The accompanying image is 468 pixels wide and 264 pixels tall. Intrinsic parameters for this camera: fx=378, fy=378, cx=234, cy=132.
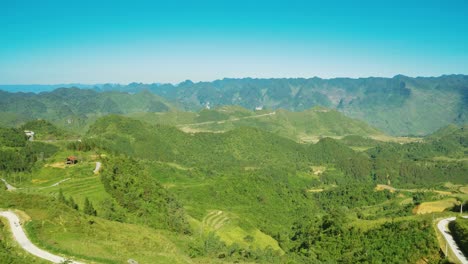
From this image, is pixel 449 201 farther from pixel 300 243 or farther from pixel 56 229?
pixel 56 229

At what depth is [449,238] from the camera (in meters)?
60.8

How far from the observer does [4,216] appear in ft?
177

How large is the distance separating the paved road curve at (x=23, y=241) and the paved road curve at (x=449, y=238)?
51.6 meters

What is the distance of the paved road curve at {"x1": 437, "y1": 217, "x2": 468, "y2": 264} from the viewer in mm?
53666

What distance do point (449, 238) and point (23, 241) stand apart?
62505mm

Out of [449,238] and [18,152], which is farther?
[18,152]

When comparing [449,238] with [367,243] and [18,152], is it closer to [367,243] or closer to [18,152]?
[367,243]

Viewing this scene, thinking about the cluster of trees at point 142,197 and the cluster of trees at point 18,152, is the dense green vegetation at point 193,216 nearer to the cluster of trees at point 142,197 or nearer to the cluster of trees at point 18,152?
the cluster of trees at point 142,197

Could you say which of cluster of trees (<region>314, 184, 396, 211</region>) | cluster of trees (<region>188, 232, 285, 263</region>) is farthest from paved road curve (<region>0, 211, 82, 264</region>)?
cluster of trees (<region>314, 184, 396, 211</region>)

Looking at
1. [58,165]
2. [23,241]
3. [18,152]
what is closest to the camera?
[23,241]

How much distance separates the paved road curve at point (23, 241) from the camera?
143 ft

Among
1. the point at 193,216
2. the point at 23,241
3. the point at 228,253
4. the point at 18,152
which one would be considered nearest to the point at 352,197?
the point at 193,216

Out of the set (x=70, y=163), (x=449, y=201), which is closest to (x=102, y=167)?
(x=70, y=163)

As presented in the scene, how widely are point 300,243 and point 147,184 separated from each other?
43874 mm
